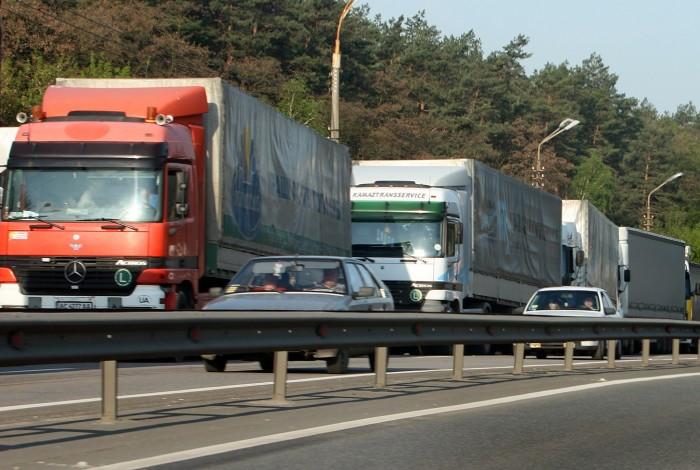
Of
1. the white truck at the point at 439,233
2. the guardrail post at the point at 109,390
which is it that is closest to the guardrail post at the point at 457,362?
the guardrail post at the point at 109,390

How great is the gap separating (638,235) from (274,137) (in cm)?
2232

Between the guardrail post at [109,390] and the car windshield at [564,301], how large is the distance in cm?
1810

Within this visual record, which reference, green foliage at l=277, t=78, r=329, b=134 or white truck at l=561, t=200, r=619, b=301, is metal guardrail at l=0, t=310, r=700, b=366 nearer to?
white truck at l=561, t=200, r=619, b=301

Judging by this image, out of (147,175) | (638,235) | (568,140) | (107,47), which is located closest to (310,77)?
Result: (107,47)

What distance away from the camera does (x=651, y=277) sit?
43188 mm

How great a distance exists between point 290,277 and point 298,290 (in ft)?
0.70

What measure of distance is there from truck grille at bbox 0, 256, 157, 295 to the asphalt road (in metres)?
4.26

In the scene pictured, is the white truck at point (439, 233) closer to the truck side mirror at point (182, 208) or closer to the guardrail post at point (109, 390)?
the truck side mirror at point (182, 208)

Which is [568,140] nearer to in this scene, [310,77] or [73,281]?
[310,77]

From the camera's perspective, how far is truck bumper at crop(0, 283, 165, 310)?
63.9 ft

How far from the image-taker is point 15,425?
30.6 ft

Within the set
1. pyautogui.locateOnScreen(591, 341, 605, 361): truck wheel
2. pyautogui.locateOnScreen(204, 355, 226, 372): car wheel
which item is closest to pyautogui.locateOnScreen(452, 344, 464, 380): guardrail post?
pyautogui.locateOnScreen(204, 355, 226, 372): car wheel

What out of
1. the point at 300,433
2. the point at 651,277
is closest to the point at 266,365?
the point at 300,433

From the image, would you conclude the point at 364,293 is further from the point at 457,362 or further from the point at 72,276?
the point at 72,276
